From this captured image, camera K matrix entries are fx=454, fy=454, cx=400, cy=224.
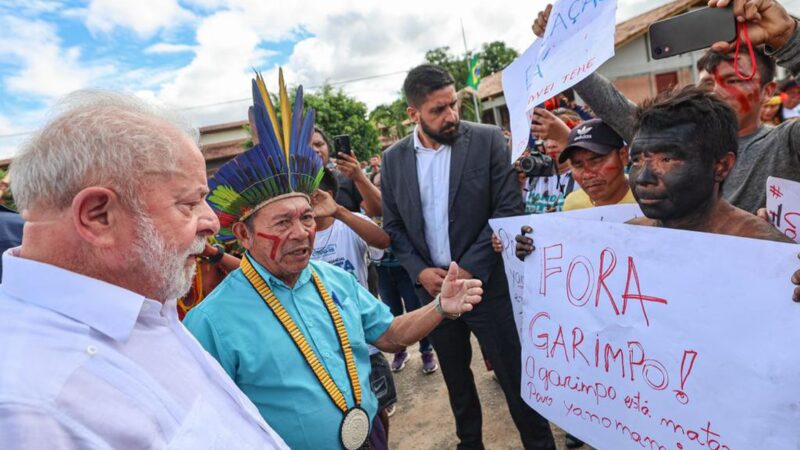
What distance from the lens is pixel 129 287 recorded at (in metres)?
1.01

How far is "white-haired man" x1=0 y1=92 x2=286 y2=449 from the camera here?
2.58 ft

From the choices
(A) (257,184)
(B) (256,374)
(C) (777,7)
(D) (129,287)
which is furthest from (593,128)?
(D) (129,287)

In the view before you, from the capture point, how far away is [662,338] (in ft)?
4.51

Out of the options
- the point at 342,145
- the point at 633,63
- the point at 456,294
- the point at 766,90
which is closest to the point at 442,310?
the point at 456,294

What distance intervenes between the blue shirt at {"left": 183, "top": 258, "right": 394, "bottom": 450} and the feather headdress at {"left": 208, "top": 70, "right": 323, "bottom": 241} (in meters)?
0.26

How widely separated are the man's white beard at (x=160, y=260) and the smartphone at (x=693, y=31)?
1.55 meters

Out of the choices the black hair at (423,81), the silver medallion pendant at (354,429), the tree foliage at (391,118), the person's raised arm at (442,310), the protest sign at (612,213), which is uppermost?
the tree foliage at (391,118)

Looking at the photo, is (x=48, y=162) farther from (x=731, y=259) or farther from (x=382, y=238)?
(x=382, y=238)

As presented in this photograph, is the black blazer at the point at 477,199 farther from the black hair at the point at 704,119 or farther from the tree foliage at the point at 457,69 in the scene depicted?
the tree foliage at the point at 457,69

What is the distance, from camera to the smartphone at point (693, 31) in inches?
53.9

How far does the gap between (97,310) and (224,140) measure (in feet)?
91.1

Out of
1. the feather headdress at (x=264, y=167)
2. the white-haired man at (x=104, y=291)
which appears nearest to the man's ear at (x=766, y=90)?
the feather headdress at (x=264, y=167)

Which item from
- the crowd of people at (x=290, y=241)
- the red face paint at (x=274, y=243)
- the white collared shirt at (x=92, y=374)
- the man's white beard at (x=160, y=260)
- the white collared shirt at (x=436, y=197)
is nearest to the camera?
the white collared shirt at (x=92, y=374)

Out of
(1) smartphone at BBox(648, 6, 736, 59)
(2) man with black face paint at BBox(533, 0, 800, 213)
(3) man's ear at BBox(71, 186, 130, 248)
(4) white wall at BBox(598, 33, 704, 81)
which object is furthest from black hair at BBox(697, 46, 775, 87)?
(4) white wall at BBox(598, 33, 704, 81)
